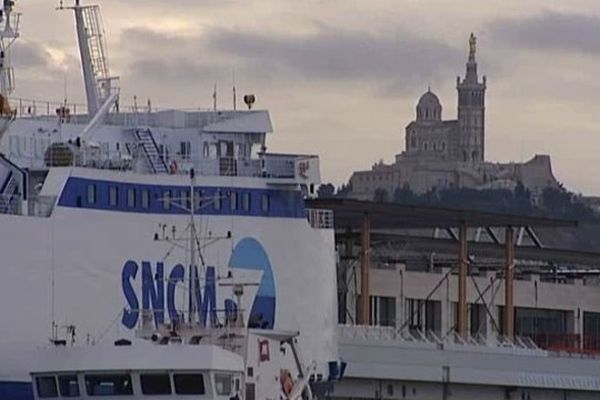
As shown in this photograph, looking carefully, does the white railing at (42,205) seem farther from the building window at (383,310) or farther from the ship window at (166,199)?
the building window at (383,310)

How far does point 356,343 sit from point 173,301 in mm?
12464

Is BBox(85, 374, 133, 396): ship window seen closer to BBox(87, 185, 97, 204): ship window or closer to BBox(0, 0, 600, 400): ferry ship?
BBox(0, 0, 600, 400): ferry ship

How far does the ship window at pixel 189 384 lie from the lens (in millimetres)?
52375

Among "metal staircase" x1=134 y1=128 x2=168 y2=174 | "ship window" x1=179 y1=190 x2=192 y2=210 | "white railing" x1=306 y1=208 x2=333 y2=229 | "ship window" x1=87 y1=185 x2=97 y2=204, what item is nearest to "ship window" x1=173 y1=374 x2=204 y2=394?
"ship window" x1=87 y1=185 x2=97 y2=204

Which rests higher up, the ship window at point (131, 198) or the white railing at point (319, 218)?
the ship window at point (131, 198)

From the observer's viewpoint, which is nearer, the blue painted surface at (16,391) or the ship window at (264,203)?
the blue painted surface at (16,391)

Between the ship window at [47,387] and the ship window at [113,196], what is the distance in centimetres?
884

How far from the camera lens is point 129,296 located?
6200 centimetres

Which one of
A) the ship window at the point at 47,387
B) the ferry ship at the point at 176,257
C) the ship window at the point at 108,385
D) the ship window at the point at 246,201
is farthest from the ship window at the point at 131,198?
the ship window at the point at 108,385

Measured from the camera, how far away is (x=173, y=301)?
6344 cm

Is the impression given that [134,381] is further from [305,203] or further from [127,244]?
[305,203]

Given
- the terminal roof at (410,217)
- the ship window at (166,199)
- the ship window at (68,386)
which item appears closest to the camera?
the ship window at (68,386)

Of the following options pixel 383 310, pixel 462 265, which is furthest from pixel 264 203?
pixel 383 310

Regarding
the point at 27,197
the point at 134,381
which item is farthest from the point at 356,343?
the point at 134,381
